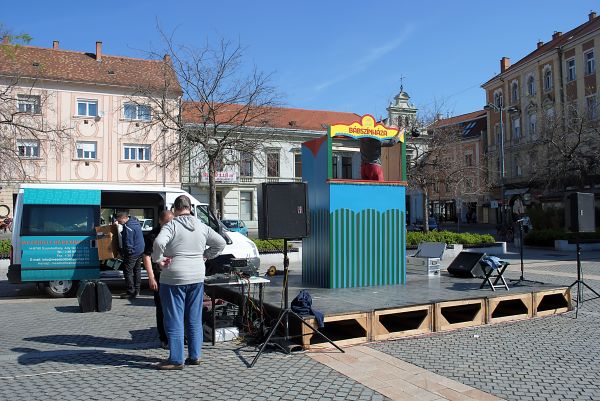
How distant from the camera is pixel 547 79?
44.6 metres

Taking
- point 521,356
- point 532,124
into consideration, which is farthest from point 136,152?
point 521,356

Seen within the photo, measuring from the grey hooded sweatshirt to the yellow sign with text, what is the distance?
162 inches

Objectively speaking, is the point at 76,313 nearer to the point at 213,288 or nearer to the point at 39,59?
the point at 213,288

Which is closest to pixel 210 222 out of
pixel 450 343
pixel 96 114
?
pixel 450 343

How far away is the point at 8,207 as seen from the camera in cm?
3516

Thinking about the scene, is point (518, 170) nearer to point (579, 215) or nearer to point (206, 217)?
point (579, 215)

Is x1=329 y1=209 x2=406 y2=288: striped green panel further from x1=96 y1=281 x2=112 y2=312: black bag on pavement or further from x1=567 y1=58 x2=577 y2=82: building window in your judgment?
x1=567 y1=58 x2=577 y2=82: building window

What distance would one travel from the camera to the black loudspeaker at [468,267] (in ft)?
33.6

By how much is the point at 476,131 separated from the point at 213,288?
184 ft

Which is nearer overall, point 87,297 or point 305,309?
point 305,309

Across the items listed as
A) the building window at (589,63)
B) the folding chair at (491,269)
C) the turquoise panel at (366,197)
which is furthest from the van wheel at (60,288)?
the building window at (589,63)

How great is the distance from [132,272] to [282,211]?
5.90 metres

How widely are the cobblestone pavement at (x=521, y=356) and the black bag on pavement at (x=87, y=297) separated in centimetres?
541

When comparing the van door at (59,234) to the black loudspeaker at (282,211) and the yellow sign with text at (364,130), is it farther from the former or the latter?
the black loudspeaker at (282,211)
